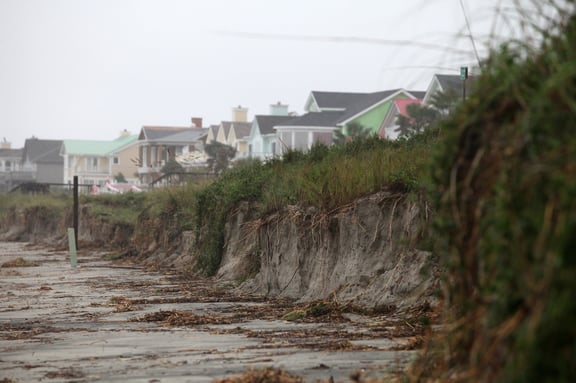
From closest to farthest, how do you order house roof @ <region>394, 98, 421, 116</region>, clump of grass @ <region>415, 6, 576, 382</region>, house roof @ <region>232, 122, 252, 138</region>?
clump of grass @ <region>415, 6, 576, 382</region>, house roof @ <region>394, 98, 421, 116</region>, house roof @ <region>232, 122, 252, 138</region>

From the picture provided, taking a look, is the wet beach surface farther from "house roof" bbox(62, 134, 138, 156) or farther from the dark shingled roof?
"house roof" bbox(62, 134, 138, 156)

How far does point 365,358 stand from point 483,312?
164 inches

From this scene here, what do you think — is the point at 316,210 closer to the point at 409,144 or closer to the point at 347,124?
the point at 409,144

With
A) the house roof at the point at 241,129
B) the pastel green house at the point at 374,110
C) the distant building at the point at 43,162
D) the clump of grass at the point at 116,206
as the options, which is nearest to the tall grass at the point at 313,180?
the clump of grass at the point at 116,206

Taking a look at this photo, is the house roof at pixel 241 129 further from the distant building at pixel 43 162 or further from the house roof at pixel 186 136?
the distant building at pixel 43 162

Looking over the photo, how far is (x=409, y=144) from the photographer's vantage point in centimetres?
1970

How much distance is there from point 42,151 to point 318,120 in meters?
78.8

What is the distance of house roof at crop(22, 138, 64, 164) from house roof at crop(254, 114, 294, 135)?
5708cm

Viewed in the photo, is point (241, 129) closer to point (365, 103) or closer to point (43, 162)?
point (365, 103)

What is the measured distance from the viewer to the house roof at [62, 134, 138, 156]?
12950cm

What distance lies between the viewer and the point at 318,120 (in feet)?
269

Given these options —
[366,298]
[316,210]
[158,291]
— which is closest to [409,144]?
[316,210]

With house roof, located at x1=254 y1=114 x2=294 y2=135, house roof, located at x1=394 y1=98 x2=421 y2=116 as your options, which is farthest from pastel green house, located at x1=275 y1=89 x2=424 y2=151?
house roof, located at x1=254 y1=114 x2=294 y2=135

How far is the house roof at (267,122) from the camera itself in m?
92.5
